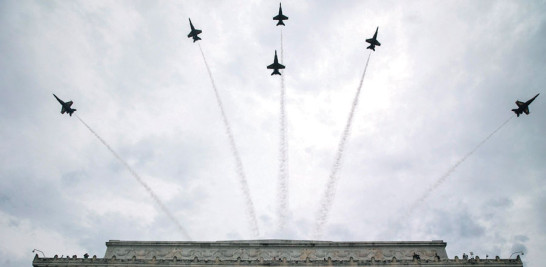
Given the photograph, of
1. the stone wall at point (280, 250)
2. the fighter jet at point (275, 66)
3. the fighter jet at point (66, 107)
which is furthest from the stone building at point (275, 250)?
the fighter jet at point (275, 66)

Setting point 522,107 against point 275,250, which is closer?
point 275,250

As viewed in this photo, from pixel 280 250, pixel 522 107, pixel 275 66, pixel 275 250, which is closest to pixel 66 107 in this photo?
pixel 275 66

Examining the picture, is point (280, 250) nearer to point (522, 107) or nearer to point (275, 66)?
point (275, 66)

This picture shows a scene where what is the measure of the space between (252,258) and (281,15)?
33432 mm

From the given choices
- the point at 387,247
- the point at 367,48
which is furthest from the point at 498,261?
the point at 367,48

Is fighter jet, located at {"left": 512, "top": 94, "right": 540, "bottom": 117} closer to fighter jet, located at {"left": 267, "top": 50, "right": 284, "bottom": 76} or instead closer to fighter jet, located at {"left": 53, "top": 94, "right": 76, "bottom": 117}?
fighter jet, located at {"left": 267, "top": 50, "right": 284, "bottom": 76}

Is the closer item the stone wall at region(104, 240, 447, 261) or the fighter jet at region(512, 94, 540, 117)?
the stone wall at region(104, 240, 447, 261)

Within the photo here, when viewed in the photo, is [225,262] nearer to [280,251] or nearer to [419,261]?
[280,251]

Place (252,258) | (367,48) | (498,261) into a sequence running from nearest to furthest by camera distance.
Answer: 1. (498,261)
2. (252,258)
3. (367,48)

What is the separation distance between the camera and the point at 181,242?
156ft

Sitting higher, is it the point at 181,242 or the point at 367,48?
the point at 367,48

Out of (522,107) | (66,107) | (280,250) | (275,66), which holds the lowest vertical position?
(280,250)

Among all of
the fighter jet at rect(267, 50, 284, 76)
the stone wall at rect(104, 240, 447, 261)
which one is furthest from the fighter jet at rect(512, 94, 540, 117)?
the fighter jet at rect(267, 50, 284, 76)

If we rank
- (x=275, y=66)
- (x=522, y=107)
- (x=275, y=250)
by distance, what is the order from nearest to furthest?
(x=275, y=250) → (x=522, y=107) → (x=275, y=66)
